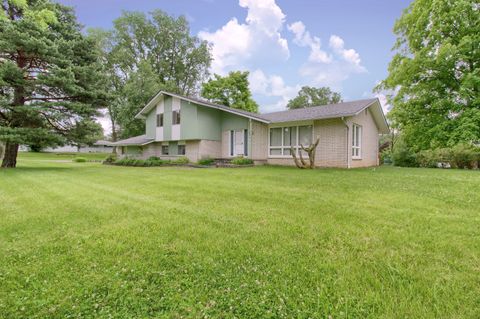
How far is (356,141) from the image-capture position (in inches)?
576

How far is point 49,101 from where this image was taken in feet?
45.2

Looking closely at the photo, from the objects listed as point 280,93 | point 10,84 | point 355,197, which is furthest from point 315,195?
point 280,93

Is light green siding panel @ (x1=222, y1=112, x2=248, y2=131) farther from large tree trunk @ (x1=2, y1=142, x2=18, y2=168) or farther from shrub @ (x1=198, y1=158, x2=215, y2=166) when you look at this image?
large tree trunk @ (x1=2, y1=142, x2=18, y2=168)

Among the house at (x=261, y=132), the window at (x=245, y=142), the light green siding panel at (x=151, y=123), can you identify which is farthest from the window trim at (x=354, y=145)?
the light green siding panel at (x=151, y=123)

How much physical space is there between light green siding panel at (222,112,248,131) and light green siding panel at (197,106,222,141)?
0.42m

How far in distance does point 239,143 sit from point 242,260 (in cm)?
1563

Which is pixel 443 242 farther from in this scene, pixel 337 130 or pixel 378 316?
pixel 337 130

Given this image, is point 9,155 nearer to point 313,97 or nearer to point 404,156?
point 404,156

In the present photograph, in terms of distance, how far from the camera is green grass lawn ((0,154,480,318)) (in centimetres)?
193

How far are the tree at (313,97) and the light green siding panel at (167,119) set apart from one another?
29.8 m

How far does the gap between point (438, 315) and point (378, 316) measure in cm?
44

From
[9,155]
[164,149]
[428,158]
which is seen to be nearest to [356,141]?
[428,158]

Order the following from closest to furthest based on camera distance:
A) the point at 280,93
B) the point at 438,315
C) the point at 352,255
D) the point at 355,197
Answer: the point at 438,315, the point at 352,255, the point at 355,197, the point at 280,93

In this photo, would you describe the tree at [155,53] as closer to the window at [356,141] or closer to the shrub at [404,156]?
the window at [356,141]
